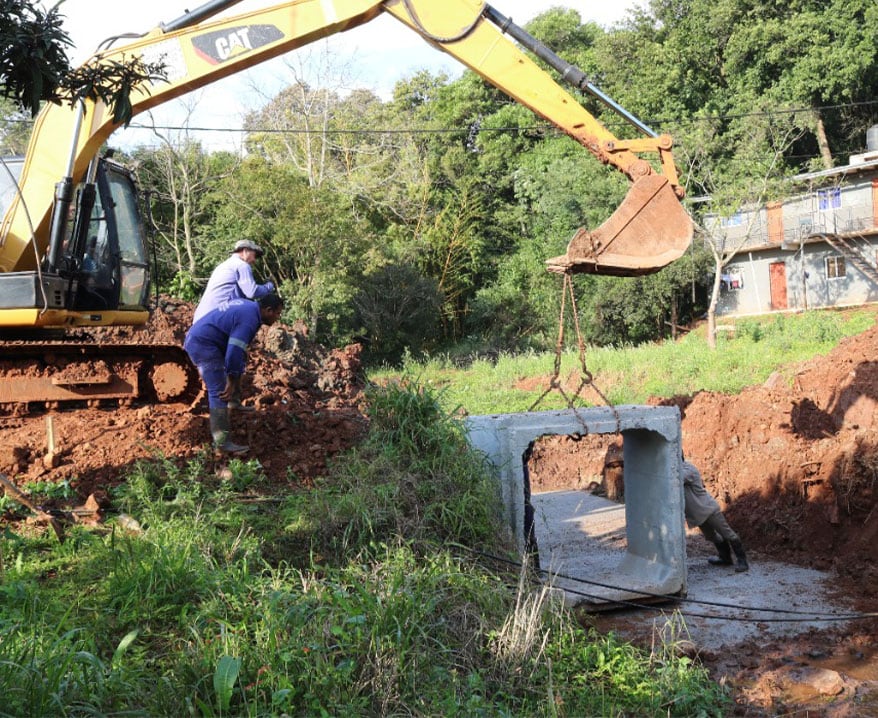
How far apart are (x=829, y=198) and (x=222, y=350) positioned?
1182 inches

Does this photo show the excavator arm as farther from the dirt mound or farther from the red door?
the red door

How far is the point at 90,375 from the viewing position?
9883mm

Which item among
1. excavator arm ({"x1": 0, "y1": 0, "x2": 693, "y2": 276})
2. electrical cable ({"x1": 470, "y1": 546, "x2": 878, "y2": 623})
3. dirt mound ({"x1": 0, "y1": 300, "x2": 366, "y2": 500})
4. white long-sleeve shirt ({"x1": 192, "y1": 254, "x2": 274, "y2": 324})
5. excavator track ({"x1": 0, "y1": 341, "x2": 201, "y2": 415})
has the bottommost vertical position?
electrical cable ({"x1": 470, "y1": 546, "x2": 878, "y2": 623})

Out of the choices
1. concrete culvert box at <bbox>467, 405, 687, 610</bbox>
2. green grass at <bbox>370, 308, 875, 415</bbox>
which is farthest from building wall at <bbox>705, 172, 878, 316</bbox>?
concrete culvert box at <bbox>467, 405, 687, 610</bbox>

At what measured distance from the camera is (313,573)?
5.45 m

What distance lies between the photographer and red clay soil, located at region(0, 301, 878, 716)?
6.89 m

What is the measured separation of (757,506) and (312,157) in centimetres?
2226

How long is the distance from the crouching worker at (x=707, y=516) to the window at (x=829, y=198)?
2622 cm

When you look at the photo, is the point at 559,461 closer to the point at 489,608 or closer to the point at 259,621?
the point at 489,608

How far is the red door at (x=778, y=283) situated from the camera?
1334 inches

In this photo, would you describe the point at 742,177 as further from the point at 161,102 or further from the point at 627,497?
the point at 161,102

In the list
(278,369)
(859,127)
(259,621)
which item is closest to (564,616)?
(259,621)

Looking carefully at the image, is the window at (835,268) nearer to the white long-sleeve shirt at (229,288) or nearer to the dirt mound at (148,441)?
the dirt mound at (148,441)

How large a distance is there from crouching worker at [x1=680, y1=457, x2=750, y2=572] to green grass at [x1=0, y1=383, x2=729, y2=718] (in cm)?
254
